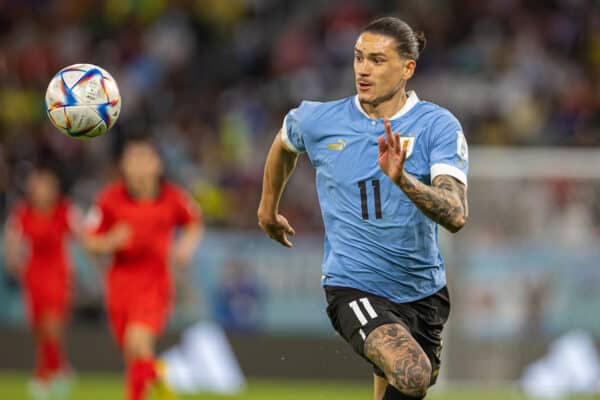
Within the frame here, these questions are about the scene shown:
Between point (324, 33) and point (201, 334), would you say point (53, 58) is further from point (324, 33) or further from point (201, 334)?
point (201, 334)

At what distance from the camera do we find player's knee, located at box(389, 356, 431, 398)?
600cm

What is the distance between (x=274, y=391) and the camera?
13664 millimetres

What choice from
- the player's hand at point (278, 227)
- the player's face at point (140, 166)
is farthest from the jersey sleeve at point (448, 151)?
the player's face at point (140, 166)

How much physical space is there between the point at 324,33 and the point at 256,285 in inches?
210

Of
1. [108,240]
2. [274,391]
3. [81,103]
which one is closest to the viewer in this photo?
[81,103]

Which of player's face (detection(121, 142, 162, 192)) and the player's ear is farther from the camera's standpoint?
player's face (detection(121, 142, 162, 192))

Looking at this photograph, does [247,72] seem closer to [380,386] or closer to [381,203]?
[380,386]

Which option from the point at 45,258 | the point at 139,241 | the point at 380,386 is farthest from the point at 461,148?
the point at 45,258

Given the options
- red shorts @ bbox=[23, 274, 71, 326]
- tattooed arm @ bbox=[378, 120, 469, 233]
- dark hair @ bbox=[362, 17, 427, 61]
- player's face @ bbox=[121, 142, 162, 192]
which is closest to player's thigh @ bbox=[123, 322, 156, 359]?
player's face @ bbox=[121, 142, 162, 192]

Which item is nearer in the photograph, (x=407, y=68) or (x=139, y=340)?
(x=407, y=68)

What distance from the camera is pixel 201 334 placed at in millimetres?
14547

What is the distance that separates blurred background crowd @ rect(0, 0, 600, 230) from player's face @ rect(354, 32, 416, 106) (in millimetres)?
8631

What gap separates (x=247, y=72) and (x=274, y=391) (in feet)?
20.7

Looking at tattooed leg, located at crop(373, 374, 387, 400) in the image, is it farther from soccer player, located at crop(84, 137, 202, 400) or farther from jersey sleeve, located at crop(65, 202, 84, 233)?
jersey sleeve, located at crop(65, 202, 84, 233)
